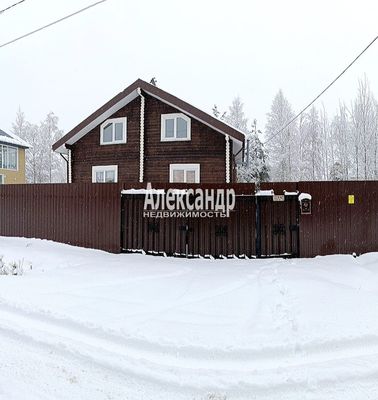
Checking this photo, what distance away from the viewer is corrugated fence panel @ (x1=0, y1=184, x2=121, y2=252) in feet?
30.6

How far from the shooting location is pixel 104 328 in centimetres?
393

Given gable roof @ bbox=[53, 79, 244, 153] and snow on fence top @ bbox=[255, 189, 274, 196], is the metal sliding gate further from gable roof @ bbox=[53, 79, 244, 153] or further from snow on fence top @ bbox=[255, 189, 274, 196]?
gable roof @ bbox=[53, 79, 244, 153]

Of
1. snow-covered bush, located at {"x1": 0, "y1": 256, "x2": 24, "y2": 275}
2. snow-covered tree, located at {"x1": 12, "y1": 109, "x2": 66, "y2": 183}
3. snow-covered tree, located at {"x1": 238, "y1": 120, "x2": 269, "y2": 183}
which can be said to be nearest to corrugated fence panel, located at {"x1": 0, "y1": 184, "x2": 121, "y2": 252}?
snow-covered bush, located at {"x1": 0, "y1": 256, "x2": 24, "y2": 275}

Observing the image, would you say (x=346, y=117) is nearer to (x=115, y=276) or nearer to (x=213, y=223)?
(x=213, y=223)

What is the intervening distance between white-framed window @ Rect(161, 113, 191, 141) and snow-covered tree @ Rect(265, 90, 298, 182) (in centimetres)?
2358

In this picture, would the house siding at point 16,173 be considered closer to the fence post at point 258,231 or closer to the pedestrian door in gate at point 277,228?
the fence post at point 258,231

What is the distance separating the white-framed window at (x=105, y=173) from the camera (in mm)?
15625

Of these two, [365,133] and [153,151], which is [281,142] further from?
[153,151]

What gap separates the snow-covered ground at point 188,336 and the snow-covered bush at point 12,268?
1.48 feet

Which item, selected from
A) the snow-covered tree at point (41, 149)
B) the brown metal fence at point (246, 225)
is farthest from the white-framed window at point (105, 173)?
the snow-covered tree at point (41, 149)

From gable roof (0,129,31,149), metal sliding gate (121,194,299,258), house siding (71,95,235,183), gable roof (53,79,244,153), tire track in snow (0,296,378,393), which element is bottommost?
tire track in snow (0,296,378,393)

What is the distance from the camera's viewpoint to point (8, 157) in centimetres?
3322

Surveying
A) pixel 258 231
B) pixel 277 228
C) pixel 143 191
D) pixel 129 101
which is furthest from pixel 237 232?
pixel 129 101

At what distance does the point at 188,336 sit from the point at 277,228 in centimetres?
564
